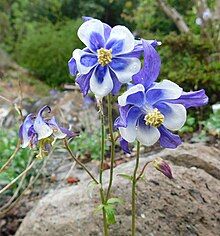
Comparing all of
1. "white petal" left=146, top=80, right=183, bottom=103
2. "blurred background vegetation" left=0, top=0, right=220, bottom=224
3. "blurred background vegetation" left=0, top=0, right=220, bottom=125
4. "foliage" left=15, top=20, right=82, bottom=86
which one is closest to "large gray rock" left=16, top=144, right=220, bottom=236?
"blurred background vegetation" left=0, top=0, right=220, bottom=224

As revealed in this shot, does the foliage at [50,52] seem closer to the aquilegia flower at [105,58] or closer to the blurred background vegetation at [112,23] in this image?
the blurred background vegetation at [112,23]

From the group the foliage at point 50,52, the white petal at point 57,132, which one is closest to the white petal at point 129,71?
the white petal at point 57,132

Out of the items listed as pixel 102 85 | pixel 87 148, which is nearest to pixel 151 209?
pixel 102 85

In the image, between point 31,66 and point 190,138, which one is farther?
point 31,66

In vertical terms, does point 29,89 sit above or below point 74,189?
below

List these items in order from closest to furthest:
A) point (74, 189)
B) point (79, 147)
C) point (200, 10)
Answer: point (74, 189), point (79, 147), point (200, 10)

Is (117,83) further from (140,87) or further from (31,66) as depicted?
(31,66)

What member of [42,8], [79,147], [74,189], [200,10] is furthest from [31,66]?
[74,189]

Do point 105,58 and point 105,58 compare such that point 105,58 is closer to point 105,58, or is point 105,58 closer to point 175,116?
point 105,58
